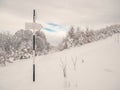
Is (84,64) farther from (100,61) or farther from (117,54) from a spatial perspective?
(117,54)

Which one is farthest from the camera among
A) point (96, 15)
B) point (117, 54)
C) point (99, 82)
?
point (96, 15)

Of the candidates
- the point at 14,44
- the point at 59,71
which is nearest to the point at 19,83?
the point at 59,71

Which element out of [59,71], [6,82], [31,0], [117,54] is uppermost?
[31,0]

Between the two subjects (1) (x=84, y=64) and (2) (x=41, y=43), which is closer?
(1) (x=84, y=64)

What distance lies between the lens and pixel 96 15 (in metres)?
7.41

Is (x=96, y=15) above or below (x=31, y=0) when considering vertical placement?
below

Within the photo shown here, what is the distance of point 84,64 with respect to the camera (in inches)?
214

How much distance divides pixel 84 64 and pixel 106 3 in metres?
3.03

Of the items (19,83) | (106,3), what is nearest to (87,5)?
(106,3)

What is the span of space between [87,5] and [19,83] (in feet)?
15.3

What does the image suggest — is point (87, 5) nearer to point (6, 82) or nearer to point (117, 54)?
point (117, 54)

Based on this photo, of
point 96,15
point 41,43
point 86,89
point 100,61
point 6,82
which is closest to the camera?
point 86,89

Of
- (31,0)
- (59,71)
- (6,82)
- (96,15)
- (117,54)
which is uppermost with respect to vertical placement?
(31,0)

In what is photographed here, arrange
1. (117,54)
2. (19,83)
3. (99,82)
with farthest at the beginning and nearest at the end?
(117,54)
(19,83)
(99,82)
